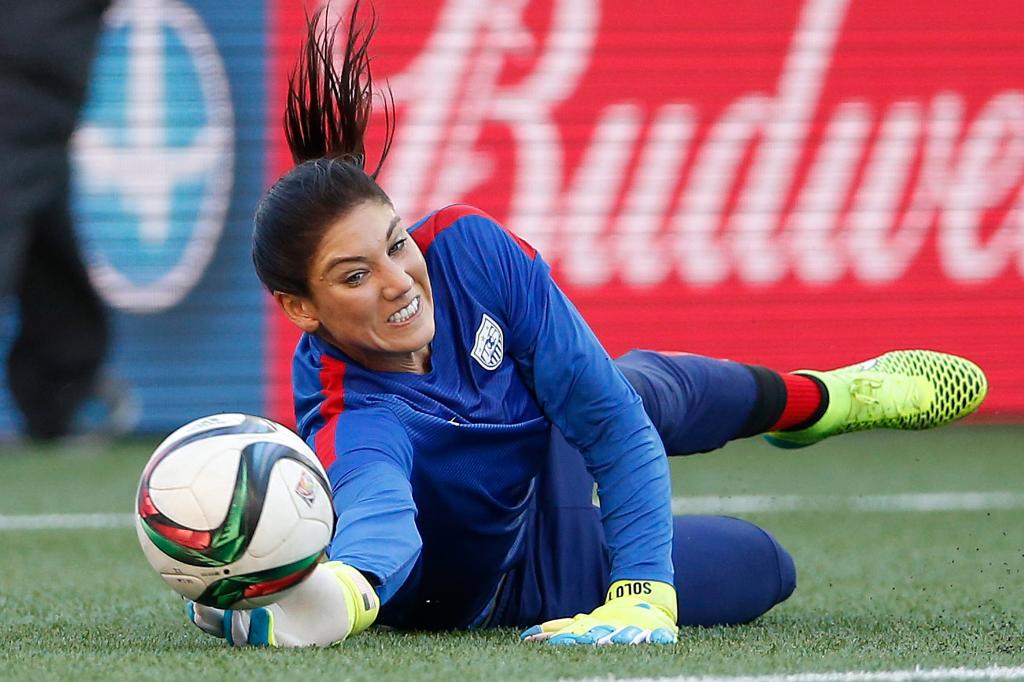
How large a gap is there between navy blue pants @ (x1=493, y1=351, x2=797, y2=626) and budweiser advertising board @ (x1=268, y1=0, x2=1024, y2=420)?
4.70 m

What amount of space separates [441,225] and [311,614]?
0.89m

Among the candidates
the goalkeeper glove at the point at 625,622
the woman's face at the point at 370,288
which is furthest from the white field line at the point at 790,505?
the woman's face at the point at 370,288

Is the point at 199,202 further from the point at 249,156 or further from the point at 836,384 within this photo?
the point at 836,384

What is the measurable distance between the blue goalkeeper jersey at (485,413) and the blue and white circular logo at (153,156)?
5.07 m

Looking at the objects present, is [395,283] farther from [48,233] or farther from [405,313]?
[48,233]

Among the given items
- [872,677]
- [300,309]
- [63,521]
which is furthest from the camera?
[63,521]

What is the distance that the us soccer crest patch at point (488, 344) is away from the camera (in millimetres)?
3518

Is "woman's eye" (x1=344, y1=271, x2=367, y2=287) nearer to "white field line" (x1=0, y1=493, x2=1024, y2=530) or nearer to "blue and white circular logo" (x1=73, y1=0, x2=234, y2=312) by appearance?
"white field line" (x1=0, y1=493, x2=1024, y2=530)

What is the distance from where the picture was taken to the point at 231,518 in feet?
9.69

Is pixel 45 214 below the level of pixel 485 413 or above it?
below

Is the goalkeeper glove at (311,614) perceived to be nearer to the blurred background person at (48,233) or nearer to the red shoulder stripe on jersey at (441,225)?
the red shoulder stripe on jersey at (441,225)

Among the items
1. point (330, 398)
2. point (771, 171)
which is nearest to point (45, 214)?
point (771, 171)

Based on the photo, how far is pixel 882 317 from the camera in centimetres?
886

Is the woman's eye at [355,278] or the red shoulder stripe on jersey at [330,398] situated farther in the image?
the red shoulder stripe on jersey at [330,398]
